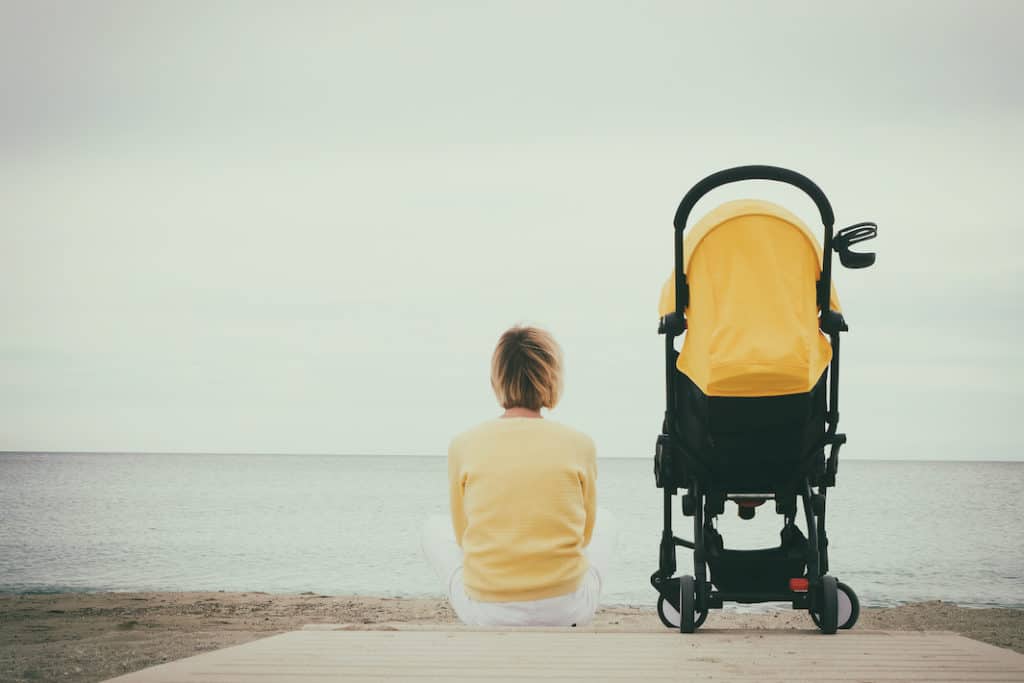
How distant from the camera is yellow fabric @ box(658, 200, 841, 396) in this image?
359 centimetres

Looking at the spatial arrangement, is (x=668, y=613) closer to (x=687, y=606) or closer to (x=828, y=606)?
(x=687, y=606)

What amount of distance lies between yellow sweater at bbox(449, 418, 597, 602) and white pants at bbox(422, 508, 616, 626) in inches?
1.6

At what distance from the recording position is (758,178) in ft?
12.5

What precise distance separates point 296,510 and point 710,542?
4276 centimetres

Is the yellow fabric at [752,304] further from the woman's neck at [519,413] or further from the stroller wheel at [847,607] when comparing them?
the stroller wheel at [847,607]

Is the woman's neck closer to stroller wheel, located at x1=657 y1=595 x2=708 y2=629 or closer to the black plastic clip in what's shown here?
stroller wheel, located at x1=657 y1=595 x2=708 y2=629

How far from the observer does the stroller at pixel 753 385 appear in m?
3.62

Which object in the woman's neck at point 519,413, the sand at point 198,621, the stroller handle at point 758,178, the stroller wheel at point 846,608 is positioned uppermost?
the stroller handle at point 758,178

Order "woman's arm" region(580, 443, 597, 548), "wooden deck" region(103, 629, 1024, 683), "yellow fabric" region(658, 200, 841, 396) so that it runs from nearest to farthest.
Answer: "wooden deck" region(103, 629, 1024, 683) → "woman's arm" region(580, 443, 597, 548) → "yellow fabric" region(658, 200, 841, 396)

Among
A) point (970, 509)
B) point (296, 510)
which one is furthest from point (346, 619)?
point (970, 509)

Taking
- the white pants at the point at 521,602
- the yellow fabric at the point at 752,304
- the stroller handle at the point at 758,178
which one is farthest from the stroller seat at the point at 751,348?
the white pants at the point at 521,602

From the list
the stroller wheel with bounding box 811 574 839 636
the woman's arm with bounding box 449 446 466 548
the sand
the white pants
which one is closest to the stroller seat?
the stroller wheel with bounding box 811 574 839 636

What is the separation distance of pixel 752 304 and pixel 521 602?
4.74 feet

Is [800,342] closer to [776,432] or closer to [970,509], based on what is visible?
[776,432]
